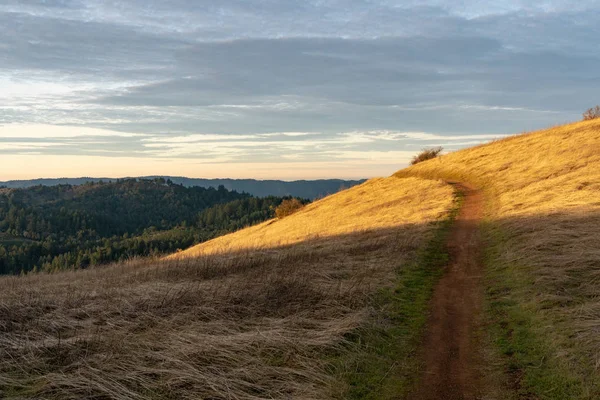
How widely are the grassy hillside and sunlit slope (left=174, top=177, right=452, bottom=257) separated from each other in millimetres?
3458

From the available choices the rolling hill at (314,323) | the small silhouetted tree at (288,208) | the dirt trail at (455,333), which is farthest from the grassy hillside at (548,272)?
the small silhouetted tree at (288,208)

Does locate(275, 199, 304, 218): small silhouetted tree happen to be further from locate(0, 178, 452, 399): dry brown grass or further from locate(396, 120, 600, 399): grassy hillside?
locate(0, 178, 452, 399): dry brown grass

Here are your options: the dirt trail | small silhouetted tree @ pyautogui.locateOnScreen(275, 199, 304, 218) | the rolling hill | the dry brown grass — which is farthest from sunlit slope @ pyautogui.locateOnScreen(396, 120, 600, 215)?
small silhouetted tree @ pyautogui.locateOnScreen(275, 199, 304, 218)

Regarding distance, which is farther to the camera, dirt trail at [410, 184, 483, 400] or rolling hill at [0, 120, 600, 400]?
dirt trail at [410, 184, 483, 400]

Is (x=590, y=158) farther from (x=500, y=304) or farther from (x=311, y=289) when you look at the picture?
(x=311, y=289)

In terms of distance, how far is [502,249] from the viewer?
14664 mm

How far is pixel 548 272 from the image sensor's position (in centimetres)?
1098

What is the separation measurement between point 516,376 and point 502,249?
8.70 m

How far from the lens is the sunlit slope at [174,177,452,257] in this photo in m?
23.5

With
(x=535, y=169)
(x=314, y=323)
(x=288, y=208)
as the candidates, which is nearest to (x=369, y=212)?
(x=535, y=169)

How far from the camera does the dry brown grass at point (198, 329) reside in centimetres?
617

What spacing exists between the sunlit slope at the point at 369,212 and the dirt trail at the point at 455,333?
7.48 metres

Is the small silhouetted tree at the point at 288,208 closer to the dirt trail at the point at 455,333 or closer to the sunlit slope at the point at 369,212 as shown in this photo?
the sunlit slope at the point at 369,212

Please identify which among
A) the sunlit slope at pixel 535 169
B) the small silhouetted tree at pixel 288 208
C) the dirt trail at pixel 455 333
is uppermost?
the sunlit slope at pixel 535 169
